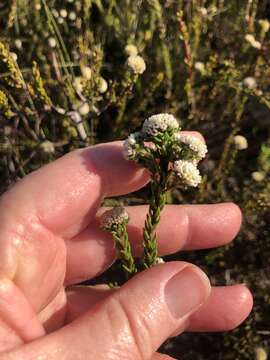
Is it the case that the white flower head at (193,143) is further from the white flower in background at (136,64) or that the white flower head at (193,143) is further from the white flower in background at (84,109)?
the white flower in background at (84,109)

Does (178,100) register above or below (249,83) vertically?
below

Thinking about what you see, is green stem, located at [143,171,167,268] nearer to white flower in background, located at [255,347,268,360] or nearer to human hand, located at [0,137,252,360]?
human hand, located at [0,137,252,360]

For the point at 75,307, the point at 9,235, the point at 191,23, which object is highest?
the point at 191,23

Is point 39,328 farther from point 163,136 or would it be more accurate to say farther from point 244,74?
point 244,74

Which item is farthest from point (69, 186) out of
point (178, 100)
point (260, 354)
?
point (178, 100)

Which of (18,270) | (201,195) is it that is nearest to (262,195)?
(201,195)

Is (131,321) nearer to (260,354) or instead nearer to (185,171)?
(185,171)
